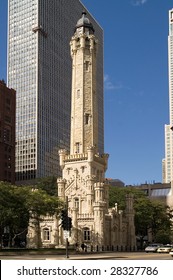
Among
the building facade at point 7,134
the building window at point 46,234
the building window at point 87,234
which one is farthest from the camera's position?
the building facade at point 7,134

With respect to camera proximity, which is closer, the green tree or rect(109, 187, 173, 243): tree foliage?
the green tree

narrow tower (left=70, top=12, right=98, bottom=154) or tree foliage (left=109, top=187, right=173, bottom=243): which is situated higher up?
narrow tower (left=70, top=12, right=98, bottom=154)

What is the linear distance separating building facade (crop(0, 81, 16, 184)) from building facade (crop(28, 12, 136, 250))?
76.0 metres

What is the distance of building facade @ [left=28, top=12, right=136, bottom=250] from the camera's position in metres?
79.3

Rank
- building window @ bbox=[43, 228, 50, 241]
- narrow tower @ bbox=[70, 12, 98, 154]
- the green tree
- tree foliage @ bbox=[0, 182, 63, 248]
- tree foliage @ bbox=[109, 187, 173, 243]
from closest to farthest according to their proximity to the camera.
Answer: the green tree, tree foliage @ bbox=[0, 182, 63, 248], building window @ bbox=[43, 228, 50, 241], narrow tower @ bbox=[70, 12, 98, 154], tree foliage @ bbox=[109, 187, 173, 243]

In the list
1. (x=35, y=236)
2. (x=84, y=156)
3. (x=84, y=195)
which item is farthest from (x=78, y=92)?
(x=35, y=236)

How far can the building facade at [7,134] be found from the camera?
540ft

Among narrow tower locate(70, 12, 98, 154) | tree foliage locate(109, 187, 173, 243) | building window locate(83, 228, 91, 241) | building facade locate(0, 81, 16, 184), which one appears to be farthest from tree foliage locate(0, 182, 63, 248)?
building facade locate(0, 81, 16, 184)

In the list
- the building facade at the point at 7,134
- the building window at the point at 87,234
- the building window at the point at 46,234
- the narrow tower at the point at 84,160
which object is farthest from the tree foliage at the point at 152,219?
the building facade at the point at 7,134

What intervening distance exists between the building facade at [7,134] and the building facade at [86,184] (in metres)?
76.0

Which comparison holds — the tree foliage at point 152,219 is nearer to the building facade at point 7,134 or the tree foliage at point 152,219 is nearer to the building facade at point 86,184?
the building facade at point 86,184

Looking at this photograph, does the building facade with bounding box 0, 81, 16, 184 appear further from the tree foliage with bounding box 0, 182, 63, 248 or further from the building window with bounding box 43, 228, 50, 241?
the tree foliage with bounding box 0, 182, 63, 248
